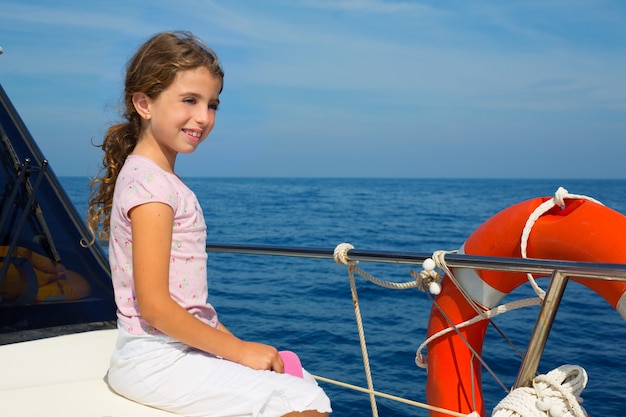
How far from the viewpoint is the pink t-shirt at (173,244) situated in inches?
63.1

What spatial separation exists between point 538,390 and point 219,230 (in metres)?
19.7

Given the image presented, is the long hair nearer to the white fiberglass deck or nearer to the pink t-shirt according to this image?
the pink t-shirt

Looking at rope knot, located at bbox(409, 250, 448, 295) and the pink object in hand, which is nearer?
the pink object in hand

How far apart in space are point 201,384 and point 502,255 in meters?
1.08

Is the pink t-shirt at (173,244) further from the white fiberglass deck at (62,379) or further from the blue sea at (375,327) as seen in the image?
the blue sea at (375,327)

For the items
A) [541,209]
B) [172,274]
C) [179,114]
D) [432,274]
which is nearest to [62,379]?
[172,274]

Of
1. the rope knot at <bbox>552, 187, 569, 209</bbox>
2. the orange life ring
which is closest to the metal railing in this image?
the orange life ring

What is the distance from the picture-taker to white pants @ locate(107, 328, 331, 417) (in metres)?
1.53

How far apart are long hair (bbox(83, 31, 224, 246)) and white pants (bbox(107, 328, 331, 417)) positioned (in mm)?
415

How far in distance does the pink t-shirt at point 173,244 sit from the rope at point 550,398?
83cm

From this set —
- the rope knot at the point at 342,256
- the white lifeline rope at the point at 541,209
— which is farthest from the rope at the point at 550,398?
the rope knot at the point at 342,256

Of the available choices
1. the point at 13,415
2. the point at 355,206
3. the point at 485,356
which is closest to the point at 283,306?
the point at 485,356

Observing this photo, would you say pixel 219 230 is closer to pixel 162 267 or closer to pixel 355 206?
pixel 355 206

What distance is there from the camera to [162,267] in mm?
1531
